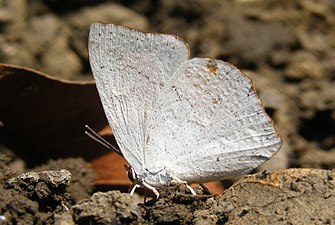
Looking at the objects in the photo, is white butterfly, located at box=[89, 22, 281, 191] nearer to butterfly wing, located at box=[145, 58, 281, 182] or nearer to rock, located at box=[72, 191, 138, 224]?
butterfly wing, located at box=[145, 58, 281, 182]

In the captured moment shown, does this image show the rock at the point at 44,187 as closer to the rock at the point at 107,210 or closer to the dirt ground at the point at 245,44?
the rock at the point at 107,210

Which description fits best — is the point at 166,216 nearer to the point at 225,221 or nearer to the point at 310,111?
the point at 225,221

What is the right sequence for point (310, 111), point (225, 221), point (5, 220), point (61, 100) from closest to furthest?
1. point (5, 220)
2. point (225, 221)
3. point (61, 100)
4. point (310, 111)

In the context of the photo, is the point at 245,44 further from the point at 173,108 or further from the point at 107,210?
the point at 107,210

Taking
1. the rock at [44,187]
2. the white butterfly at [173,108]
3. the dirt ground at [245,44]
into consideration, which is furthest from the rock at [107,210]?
the dirt ground at [245,44]

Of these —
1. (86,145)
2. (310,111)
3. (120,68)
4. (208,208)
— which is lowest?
(310,111)

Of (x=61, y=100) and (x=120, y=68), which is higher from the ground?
(x=120, y=68)

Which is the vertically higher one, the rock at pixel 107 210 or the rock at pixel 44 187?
the rock at pixel 107 210

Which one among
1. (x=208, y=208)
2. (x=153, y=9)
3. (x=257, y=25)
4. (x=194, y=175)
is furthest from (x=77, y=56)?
(x=208, y=208)
